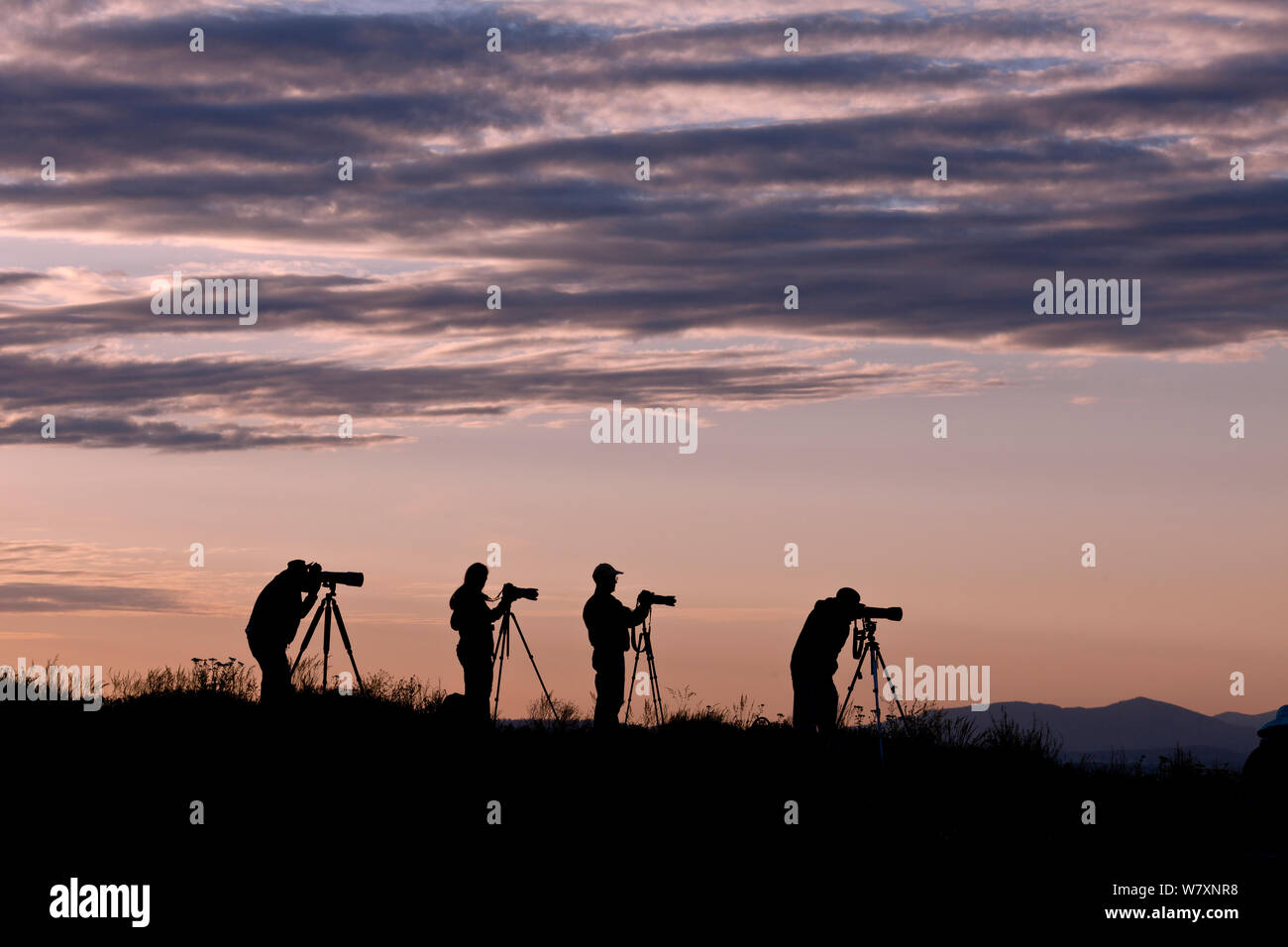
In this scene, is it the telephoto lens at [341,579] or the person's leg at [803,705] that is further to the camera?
the telephoto lens at [341,579]

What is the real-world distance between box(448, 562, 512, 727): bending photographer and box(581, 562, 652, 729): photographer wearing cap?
1.49 metres

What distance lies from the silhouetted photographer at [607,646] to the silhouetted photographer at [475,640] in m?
1.46

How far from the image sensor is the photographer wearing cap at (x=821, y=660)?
1966 cm

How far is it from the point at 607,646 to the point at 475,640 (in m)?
1.96

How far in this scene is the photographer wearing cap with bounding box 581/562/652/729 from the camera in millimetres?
20172

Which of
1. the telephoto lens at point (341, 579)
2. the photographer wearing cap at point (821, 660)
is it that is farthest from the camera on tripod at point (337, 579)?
the photographer wearing cap at point (821, 660)

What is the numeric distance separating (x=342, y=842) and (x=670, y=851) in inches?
140

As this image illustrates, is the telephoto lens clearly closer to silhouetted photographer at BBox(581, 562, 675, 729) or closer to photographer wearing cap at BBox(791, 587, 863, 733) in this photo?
silhouetted photographer at BBox(581, 562, 675, 729)

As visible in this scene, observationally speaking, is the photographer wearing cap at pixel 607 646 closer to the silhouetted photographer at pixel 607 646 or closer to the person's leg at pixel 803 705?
the silhouetted photographer at pixel 607 646
